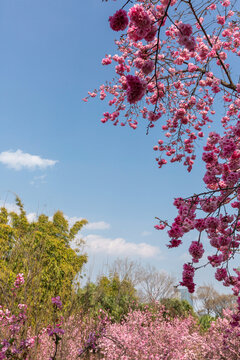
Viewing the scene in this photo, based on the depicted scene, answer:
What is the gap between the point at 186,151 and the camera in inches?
288

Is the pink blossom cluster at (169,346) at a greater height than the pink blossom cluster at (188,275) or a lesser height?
lesser

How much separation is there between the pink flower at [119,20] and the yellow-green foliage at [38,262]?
4.46 m

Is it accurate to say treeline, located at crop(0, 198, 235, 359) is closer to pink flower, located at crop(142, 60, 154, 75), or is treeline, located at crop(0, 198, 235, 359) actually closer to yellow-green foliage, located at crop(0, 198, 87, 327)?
yellow-green foliage, located at crop(0, 198, 87, 327)

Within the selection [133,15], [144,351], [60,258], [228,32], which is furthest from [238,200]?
[60,258]

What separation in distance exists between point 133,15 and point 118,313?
533 inches

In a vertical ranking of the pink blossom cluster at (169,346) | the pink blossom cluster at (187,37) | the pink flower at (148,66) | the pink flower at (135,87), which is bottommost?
the pink blossom cluster at (169,346)

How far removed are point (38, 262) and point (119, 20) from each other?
4.69 meters

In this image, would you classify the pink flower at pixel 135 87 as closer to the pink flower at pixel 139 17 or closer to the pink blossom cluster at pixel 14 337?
the pink flower at pixel 139 17

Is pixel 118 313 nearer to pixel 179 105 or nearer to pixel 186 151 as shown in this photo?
pixel 186 151

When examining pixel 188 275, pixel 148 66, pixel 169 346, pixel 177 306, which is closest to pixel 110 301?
pixel 177 306

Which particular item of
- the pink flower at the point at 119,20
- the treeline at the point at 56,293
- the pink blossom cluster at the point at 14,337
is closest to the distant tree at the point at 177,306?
the treeline at the point at 56,293

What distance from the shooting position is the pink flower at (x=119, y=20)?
2771 mm

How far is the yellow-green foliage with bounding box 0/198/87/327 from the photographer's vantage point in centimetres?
570

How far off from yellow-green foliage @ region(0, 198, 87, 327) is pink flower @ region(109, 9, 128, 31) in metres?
4.46
